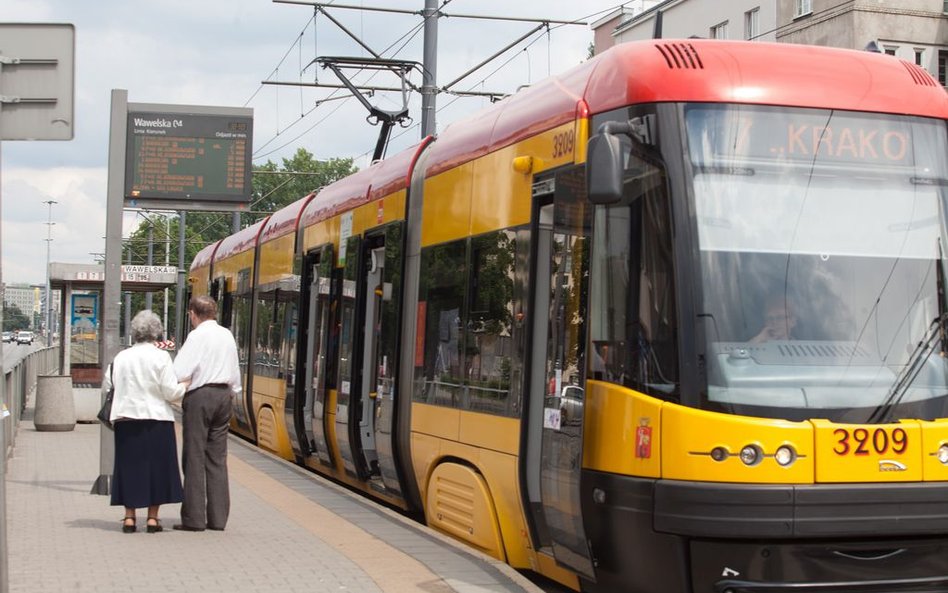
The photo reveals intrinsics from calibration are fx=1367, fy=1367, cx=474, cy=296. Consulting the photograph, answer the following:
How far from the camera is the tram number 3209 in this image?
650 cm

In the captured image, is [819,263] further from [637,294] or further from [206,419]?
[206,419]

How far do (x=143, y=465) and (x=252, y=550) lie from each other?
43.2 inches

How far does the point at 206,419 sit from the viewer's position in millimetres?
9289

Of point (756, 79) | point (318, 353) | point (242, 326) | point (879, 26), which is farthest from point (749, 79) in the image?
point (879, 26)

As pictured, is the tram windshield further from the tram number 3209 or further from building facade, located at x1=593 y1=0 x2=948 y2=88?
building facade, located at x1=593 y1=0 x2=948 y2=88

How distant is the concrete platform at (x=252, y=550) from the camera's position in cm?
739

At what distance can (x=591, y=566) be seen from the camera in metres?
7.04

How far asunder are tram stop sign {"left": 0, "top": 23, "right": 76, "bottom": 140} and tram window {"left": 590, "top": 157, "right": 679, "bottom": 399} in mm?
2750

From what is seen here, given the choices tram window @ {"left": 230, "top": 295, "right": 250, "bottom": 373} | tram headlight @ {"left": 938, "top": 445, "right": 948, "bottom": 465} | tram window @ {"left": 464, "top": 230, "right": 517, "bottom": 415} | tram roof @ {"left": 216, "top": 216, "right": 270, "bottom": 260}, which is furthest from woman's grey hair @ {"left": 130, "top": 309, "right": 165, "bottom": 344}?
tram roof @ {"left": 216, "top": 216, "right": 270, "bottom": 260}

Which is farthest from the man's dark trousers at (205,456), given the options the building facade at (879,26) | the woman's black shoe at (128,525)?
the building facade at (879,26)

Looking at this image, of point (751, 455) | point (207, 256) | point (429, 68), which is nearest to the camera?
point (751, 455)

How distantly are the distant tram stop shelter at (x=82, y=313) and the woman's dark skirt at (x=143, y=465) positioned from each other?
44.0ft

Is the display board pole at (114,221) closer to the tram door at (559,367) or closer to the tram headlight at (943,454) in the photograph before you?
the tram door at (559,367)

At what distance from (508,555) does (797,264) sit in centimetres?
282
